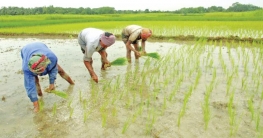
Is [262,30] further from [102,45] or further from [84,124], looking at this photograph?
[84,124]

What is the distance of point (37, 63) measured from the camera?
289 cm

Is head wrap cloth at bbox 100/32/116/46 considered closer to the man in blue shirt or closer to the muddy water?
the muddy water

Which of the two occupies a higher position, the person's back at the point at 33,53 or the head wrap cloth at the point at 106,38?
the head wrap cloth at the point at 106,38

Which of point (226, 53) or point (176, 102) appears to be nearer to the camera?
point (176, 102)

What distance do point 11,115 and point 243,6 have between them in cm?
6451

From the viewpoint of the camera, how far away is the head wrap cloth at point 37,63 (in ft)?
9.49

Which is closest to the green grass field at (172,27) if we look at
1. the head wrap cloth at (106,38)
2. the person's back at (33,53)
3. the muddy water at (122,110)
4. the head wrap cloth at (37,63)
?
the muddy water at (122,110)

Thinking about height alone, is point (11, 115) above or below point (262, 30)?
below

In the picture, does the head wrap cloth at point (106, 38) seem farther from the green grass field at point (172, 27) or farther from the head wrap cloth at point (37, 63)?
the green grass field at point (172, 27)

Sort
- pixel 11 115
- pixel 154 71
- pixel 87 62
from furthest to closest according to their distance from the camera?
1. pixel 154 71
2. pixel 87 62
3. pixel 11 115

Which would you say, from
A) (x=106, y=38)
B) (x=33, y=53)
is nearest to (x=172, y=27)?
(x=106, y=38)

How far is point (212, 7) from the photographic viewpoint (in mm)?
56000

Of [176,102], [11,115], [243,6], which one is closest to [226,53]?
[176,102]

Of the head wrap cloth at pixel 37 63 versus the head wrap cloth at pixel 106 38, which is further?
the head wrap cloth at pixel 106 38
